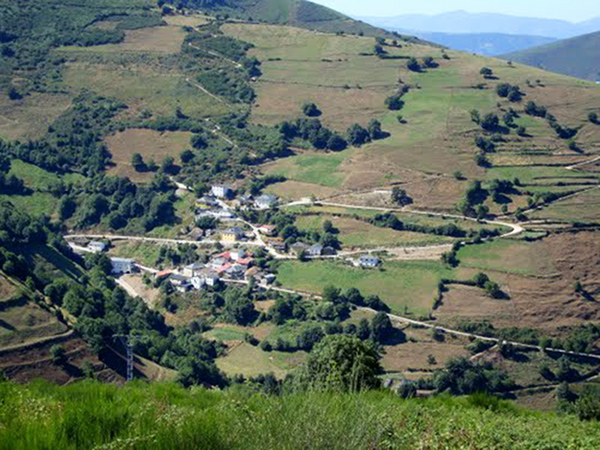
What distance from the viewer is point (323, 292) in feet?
138

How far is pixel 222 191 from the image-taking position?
56.3 meters

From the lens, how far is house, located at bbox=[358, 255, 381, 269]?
44656mm

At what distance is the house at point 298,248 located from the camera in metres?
47.2

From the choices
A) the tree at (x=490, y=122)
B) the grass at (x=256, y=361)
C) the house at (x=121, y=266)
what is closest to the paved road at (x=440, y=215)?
the tree at (x=490, y=122)

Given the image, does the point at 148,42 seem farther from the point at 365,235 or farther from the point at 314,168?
the point at 365,235

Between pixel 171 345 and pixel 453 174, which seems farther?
pixel 453 174

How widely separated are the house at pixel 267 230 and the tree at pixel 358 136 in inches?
528

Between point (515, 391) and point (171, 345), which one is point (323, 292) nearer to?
point (171, 345)

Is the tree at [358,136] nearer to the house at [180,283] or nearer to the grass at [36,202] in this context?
the house at [180,283]

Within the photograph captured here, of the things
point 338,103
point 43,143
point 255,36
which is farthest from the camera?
point 255,36

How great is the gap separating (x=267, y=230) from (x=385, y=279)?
11167mm

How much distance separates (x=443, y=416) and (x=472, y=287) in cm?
3142

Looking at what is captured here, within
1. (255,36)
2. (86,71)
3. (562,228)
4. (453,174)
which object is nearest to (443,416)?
(562,228)

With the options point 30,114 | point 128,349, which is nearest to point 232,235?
point 128,349
